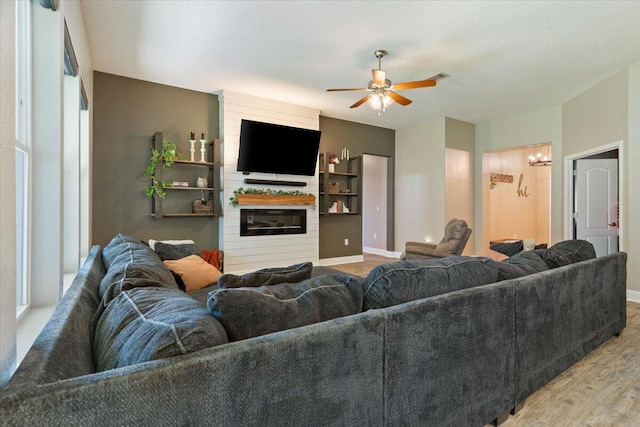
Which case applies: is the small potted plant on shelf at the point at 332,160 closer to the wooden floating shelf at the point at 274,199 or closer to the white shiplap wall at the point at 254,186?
the white shiplap wall at the point at 254,186

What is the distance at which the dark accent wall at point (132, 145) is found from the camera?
452 cm

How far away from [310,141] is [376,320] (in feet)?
16.0

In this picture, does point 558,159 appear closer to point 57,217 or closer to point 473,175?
point 473,175

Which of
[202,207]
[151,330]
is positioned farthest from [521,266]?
[202,207]

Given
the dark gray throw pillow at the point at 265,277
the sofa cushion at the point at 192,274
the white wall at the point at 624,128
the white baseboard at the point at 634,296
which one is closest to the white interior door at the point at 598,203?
the white wall at the point at 624,128

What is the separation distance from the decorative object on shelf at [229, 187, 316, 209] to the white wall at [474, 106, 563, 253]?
373 cm

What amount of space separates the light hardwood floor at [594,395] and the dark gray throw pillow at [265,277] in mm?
1334

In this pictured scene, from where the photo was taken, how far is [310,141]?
5.80m

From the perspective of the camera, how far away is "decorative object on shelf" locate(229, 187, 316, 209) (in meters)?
5.30

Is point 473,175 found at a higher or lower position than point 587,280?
higher

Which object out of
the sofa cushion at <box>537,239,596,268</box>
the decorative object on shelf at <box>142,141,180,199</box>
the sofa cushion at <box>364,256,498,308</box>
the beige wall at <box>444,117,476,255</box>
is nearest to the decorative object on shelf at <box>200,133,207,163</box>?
the decorative object on shelf at <box>142,141,180,199</box>

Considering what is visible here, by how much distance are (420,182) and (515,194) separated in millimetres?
3091

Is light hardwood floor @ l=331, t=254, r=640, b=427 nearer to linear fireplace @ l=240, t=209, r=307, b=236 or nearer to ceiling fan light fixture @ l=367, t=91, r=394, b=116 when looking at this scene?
ceiling fan light fixture @ l=367, t=91, r=394, b=116

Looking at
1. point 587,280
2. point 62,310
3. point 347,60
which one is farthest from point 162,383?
→ point 347,60
